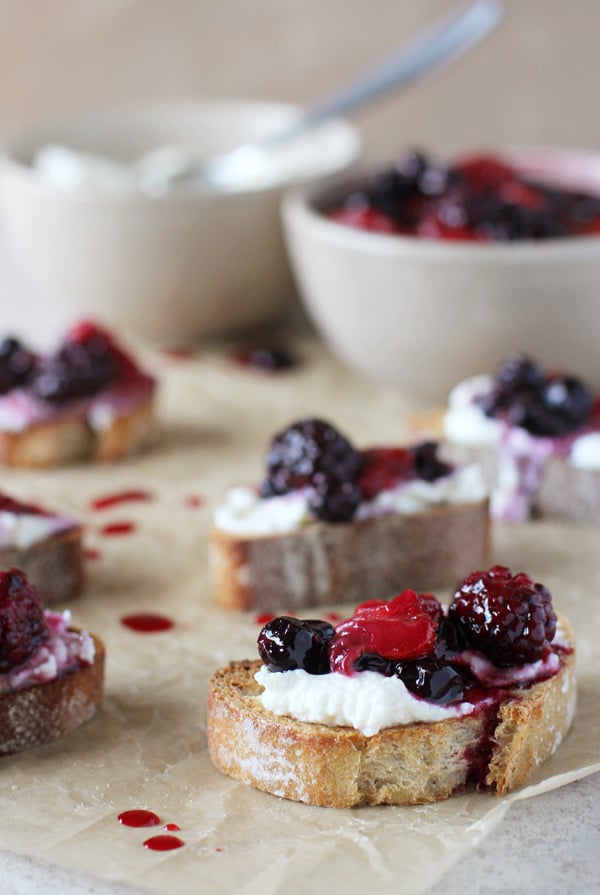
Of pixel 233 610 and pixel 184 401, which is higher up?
pixel 184 401

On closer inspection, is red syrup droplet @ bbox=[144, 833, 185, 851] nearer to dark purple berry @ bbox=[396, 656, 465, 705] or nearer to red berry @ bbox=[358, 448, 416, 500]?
dark purple berry @ bbox=[396, 656, 465, 705]

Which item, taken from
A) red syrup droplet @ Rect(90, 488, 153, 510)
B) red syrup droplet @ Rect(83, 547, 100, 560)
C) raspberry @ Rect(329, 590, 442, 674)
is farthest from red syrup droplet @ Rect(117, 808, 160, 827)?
red syrup droplet @ Rect(90, 488, 153, 510)

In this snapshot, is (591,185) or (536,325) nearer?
(536,325)

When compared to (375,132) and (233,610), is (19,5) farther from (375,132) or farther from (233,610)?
(233,610)

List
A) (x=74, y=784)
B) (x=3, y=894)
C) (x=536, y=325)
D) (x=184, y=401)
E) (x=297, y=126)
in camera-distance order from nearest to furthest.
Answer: (x=3, y=894)
(x=74, y=784)
(x=536, y=325)
(x=184, y=401)
(x=297, y=126)

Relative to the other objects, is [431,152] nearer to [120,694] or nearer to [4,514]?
[4,514]

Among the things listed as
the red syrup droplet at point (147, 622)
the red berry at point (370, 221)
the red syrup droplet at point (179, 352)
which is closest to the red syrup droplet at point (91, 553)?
the red syrup droplet at point (147, 622)

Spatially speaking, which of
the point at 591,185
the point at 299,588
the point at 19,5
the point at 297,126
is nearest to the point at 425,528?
the point at 299,588

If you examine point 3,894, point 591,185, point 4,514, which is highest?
point 591,185

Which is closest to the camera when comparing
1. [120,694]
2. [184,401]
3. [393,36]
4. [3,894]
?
[3,894]
